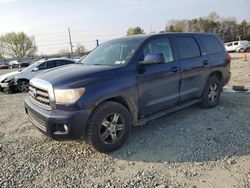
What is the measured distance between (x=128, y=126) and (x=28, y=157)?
1653mm

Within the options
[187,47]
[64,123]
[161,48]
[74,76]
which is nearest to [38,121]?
[64,123]

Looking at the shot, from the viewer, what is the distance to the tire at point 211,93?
238 inches

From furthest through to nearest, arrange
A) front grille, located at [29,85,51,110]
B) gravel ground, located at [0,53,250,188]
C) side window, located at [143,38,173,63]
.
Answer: side window, located at [143,38,173,63], front grille, located at [29,85,51,110], gravel ground, located at [0,53,250,188]

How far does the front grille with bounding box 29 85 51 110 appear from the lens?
12.8 feet

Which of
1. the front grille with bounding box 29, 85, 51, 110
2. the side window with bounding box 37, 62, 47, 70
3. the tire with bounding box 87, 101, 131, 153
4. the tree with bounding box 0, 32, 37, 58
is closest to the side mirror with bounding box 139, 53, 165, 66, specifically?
the tire with bounding box 87, 101, 131, 153

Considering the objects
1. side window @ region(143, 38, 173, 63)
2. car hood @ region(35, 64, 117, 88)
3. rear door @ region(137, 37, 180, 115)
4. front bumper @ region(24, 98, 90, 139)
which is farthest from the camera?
side window @ region(143, 38, 173, 63)

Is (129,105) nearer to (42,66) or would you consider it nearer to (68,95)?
(68,95)

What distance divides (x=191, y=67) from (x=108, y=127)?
238 centimetres

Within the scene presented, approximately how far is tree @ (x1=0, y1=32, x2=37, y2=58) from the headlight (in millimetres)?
73305

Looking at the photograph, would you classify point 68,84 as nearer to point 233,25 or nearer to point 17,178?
point 17,178

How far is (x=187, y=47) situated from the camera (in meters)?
5.52

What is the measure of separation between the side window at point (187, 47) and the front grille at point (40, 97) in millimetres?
2771

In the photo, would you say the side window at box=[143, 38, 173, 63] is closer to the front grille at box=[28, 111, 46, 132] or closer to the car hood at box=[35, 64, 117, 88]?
the car hood at box=[35, 64, 117, 88]

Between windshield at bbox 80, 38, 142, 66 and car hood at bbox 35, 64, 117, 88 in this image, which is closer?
car hood at bbox 35, 64, 117, 88
